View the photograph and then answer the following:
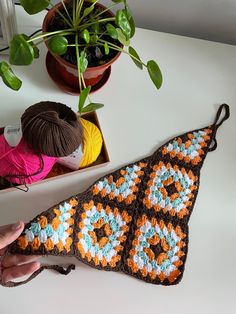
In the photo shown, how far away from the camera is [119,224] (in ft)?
2.63

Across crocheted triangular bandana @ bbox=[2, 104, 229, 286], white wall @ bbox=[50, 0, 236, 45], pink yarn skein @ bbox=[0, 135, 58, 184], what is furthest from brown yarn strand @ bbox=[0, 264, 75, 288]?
white wall @ bbox=[50, 0, 236, 45]

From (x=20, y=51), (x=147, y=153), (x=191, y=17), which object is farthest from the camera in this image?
(x=191, y=17)

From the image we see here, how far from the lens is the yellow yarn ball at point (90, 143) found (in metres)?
0.76

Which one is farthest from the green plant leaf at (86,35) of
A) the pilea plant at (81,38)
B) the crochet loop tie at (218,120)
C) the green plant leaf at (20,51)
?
the crochet loop tie at (218,120)

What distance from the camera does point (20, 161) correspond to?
2.33 feet

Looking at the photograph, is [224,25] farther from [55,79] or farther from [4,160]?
[4,160]

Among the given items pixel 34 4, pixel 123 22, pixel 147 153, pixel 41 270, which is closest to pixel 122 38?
pixel 123 22

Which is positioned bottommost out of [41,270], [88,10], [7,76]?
[41,270]


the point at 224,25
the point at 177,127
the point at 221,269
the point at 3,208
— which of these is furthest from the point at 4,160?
the point at 224,25

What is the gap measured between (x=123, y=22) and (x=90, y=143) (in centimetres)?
24

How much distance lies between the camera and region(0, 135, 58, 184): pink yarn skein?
703 mm

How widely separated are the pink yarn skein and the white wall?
0.46 meters

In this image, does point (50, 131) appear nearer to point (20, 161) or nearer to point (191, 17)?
point (20, 161)

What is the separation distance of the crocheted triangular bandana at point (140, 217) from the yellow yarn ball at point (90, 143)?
5cm
